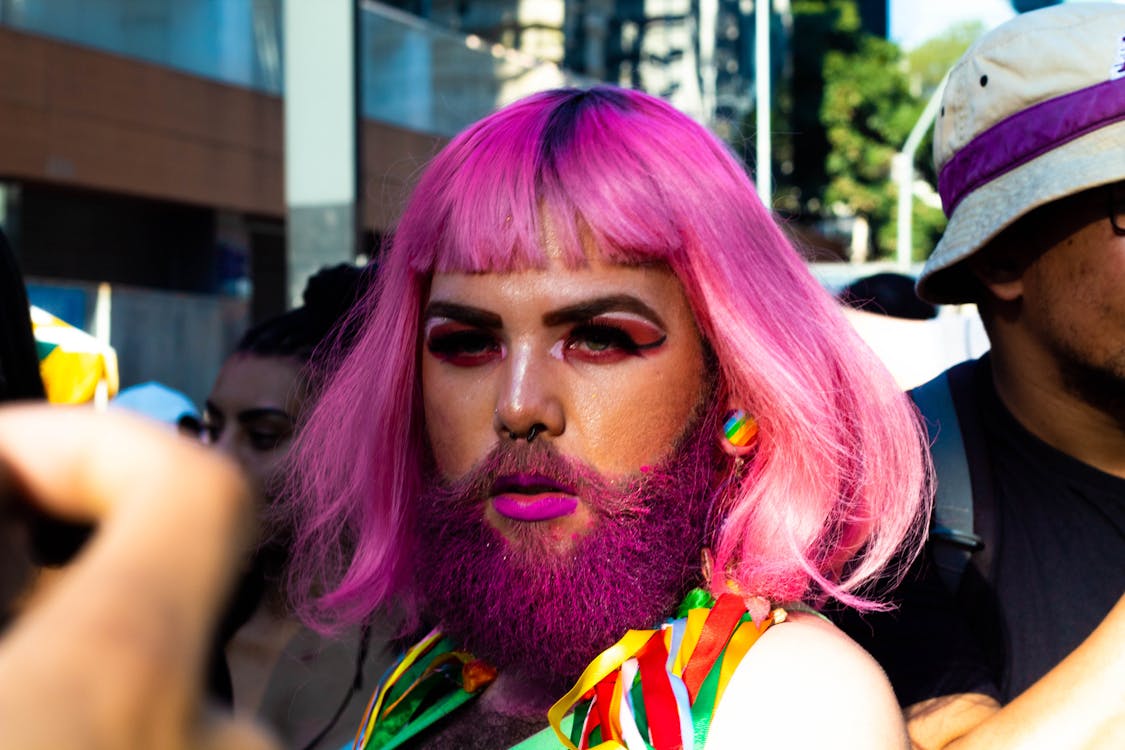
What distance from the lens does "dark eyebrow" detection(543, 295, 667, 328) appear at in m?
1.68

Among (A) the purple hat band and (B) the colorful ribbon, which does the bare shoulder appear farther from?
(A) the purple hat band

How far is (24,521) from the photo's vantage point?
60cm

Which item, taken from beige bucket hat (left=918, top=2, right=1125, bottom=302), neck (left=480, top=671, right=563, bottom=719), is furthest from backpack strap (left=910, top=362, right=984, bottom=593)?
neck (left=480, top=671, right=563, bottom=719)

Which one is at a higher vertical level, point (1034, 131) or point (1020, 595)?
point (1034, 131)

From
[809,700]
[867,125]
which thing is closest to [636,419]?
[809,700]

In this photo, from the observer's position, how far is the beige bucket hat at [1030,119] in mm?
1943

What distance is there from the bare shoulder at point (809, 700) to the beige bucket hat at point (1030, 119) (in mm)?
885

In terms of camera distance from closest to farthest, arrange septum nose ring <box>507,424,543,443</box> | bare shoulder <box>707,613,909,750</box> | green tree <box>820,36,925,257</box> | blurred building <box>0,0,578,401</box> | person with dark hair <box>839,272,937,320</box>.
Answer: bare shoulder <box>707,613,909,750</box> < septum nose ring <box>507,424,543,443</box> < person with dark hair <box>839,272,937,320</box> < blurred building <box>0,0,578,401</box> < green tree <box>820,36,925,257</box>

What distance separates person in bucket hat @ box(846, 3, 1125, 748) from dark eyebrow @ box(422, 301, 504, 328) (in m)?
0.76

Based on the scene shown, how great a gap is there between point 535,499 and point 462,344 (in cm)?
28

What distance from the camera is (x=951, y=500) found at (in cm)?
194

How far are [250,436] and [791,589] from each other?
178cm

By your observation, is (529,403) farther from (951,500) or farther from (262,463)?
(262,463)

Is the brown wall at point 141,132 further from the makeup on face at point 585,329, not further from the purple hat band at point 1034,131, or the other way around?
the makeup on face at point 585,329
